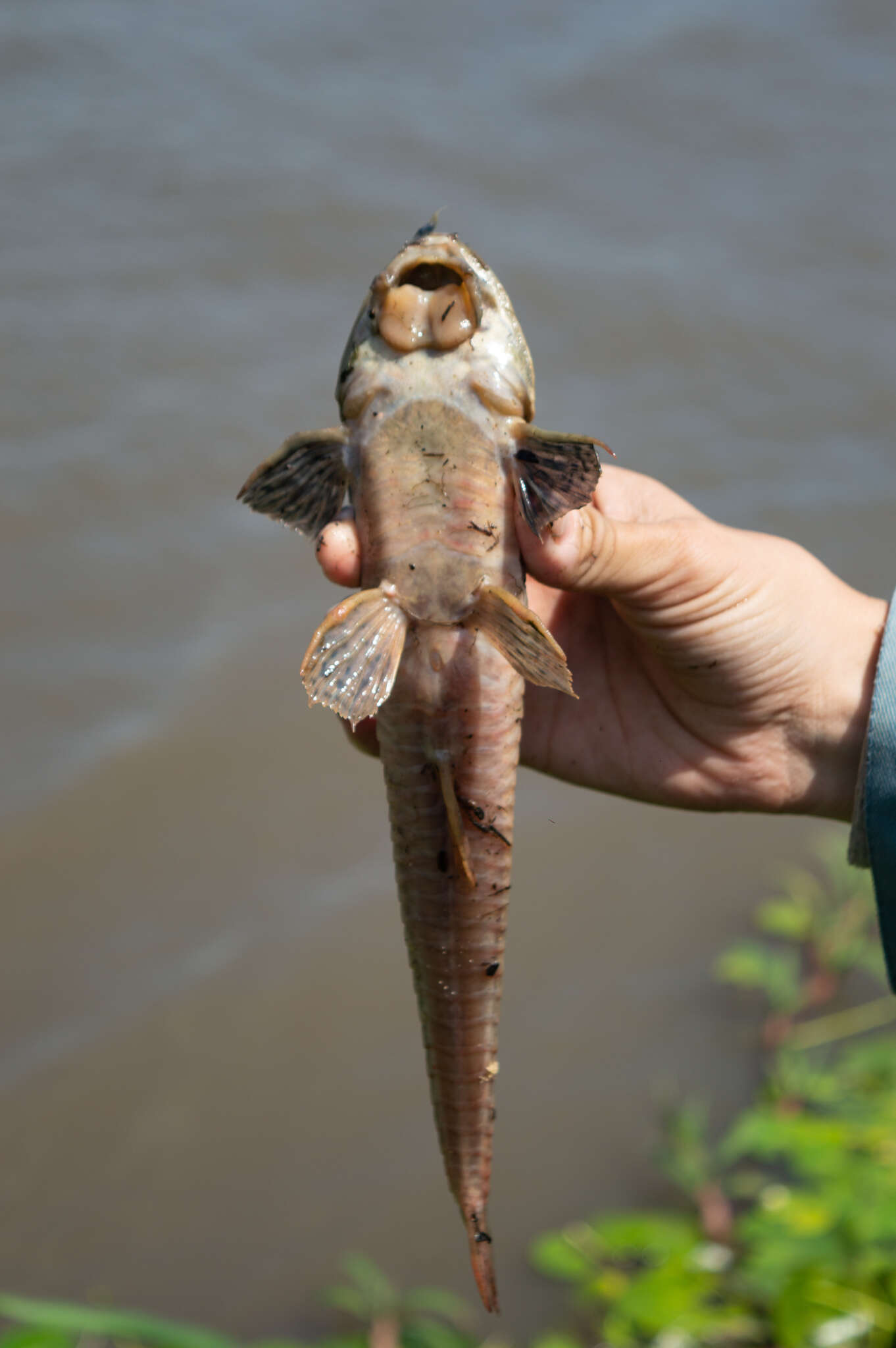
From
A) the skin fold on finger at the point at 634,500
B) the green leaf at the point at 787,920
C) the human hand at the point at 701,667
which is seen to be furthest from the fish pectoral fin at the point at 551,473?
the green leaf at the point at 787,920

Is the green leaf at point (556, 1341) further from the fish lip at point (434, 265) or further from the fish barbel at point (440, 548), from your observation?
the fish lip at point (434, 265)

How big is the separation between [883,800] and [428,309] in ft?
4.88

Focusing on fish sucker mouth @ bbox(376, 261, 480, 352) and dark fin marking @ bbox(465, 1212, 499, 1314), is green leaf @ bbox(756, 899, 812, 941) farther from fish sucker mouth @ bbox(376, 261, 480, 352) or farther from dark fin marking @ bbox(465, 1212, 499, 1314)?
fish sucker mouth @ bbox(376, 261, 480, 352)

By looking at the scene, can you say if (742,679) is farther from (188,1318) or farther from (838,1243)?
(188,1318)

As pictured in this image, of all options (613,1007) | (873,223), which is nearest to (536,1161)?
(613,1007)

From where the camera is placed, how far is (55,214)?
23.3 ft

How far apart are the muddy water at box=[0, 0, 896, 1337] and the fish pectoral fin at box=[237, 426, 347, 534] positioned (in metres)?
2.70

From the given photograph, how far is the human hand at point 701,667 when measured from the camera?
2662 millimetres

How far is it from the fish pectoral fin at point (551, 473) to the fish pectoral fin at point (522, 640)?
178 millimetres

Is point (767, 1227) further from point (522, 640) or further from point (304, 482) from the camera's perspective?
point (304, 482)

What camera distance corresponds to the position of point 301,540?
5.92 metres

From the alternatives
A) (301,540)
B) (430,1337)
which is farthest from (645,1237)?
(301,540)

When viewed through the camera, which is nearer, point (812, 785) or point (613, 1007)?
point (812, 785)

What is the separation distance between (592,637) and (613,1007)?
6.26 ft
